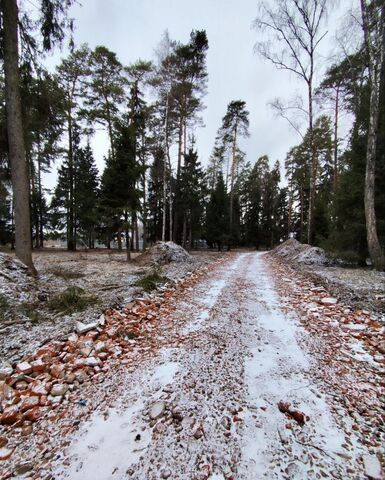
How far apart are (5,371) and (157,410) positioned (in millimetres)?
1696

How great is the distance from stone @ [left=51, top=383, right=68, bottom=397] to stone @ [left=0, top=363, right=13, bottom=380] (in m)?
0.54

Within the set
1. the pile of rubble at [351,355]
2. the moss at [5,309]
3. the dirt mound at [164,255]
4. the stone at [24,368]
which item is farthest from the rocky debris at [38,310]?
the dirt mound at [164,255]

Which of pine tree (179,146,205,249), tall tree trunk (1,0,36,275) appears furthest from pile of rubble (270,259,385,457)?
pine tree (179,146,205,249)

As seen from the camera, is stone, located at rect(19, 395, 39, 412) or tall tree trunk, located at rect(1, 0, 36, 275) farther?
tall tree trunk, located at rect(1, 0, 36, 275)

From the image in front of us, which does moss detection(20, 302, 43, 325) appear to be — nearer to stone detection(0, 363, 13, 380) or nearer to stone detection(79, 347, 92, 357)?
stone detection(0, 363, 13, 380)

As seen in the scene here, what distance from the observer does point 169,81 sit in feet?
45.4

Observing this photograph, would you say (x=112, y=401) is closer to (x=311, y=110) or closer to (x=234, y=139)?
(x=311, y=110)

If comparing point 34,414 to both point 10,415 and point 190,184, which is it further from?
point 190,184

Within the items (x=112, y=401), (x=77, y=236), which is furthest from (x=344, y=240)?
(x=77, y=236)

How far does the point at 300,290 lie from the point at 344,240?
16.2 ft

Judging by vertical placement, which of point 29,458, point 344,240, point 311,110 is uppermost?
point 311,110

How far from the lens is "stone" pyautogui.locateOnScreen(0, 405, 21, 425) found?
1766mm

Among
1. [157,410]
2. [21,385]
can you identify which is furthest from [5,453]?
[157,410]

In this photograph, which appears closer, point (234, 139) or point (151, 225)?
point (234, 139)
